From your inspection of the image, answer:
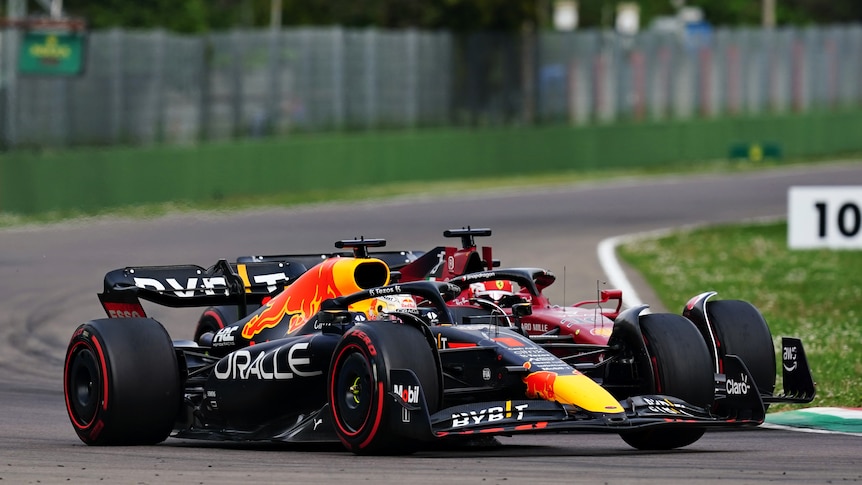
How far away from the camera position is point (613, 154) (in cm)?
4725

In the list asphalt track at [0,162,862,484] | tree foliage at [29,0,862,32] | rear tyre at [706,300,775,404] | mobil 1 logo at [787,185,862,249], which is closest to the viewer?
asphalt track at [0,162,862,484]

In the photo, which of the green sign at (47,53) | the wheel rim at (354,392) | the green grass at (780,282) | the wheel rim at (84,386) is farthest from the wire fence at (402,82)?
the wheel rim at (354,392)

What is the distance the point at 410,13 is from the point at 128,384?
4139 cm

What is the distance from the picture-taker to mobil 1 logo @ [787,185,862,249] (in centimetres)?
1648

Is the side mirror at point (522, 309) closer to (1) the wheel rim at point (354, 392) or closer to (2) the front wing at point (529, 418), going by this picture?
(2) the front wing at point (529, 418)

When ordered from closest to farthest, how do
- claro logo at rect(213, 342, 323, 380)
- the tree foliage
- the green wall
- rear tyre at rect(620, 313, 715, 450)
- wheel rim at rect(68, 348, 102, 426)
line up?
1. rear tyre at rect(620, 313, 715, 450)
2. claro logo at rect(213, 342, 323, 380)
3. wheel rim at rect(68, 348, 102, 426)
4. the green wall
5. the tree foliage

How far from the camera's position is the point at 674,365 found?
9797 millimetres

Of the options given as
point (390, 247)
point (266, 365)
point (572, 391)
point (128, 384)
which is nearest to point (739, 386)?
point (572, 391)

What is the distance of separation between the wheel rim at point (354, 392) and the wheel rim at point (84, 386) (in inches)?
62.2

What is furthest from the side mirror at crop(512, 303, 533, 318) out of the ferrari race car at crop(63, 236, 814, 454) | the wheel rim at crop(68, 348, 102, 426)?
the wheel rim at crop(68, 348, 102, 426)

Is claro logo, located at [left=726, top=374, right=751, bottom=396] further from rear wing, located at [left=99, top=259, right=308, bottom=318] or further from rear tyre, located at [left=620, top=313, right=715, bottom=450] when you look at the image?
rear wing, located at [left=99, top=259, right=308, bottom=318]

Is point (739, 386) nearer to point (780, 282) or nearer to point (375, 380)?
point (375, 380)

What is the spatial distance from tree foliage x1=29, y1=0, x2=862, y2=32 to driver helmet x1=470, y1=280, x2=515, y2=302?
34.5 m

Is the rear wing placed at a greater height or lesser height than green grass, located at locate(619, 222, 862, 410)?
greater
